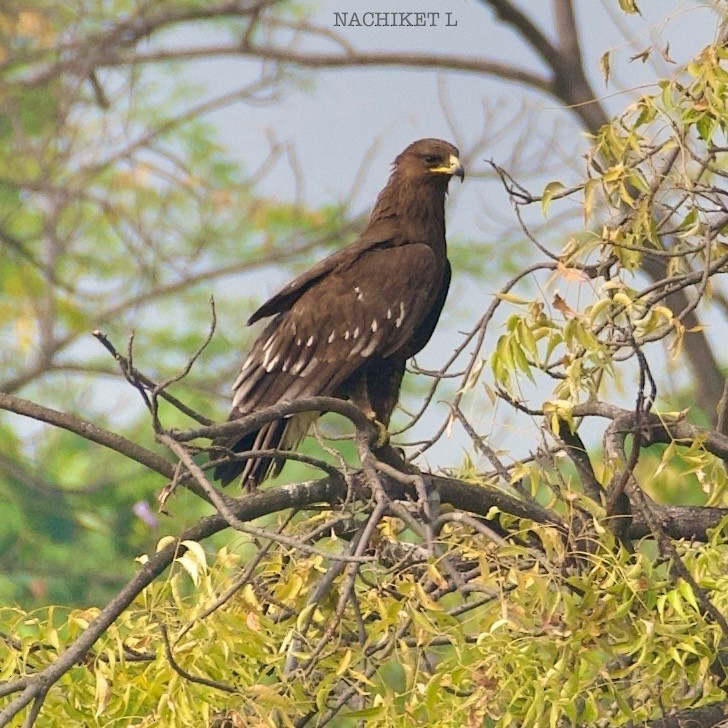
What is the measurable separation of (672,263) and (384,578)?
86 cm

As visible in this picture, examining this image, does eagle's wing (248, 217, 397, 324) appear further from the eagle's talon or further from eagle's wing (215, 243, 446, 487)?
the eagle's talon

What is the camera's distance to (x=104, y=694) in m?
Answer: 1.66

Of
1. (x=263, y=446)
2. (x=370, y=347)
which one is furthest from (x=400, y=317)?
(x=263, y=446)

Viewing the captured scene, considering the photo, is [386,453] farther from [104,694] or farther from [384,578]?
[104,694]

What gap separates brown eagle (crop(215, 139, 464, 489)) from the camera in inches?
121

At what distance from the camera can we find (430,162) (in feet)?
11.5

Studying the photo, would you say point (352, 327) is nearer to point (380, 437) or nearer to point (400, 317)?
point (400, 317)

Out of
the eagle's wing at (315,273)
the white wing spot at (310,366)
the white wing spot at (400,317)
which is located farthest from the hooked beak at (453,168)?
the white wing spot at (310,366)

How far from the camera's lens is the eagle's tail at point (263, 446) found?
2.78 meters

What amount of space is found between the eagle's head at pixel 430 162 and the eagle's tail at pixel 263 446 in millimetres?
850

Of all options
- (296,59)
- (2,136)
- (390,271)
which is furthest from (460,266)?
(390,271)

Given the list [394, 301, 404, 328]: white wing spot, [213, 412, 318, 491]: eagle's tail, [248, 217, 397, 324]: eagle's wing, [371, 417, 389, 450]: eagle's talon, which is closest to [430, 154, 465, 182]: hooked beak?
[248, 217, 397, 324]: eagle's wing

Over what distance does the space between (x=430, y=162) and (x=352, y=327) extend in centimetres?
64

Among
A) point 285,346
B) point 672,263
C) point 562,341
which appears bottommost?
point 562,341
